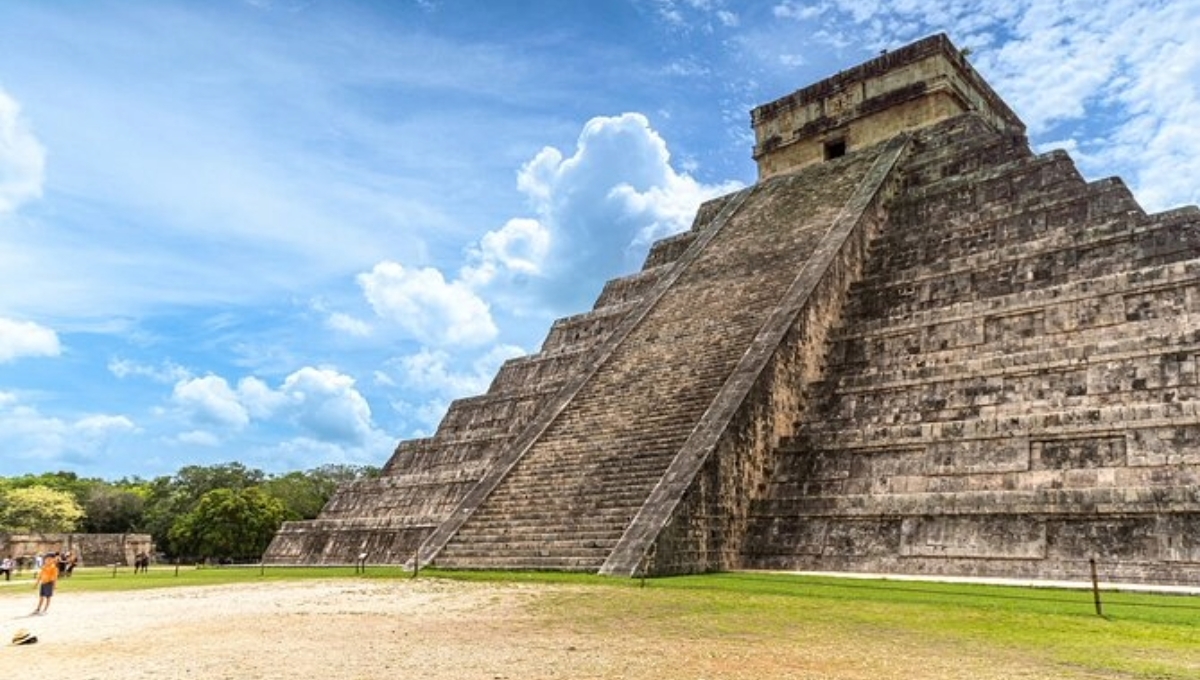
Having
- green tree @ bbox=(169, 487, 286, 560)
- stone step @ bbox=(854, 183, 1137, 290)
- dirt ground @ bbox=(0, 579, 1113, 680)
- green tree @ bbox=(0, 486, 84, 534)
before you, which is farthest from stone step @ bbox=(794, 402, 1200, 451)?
green tree @ bbox=(0, 486, 84, 534)

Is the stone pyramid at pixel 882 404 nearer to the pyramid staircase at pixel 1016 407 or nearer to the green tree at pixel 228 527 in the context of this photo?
the pyramid staircase at pixel 1016 407

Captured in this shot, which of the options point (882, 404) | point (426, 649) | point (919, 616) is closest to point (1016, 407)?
point (882, 404)

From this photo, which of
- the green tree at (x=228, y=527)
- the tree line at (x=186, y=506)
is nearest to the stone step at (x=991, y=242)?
the tree line at (x=186, y=506)

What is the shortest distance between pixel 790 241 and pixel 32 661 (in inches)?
575

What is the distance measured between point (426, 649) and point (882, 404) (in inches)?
339

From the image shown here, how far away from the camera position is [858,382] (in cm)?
1386

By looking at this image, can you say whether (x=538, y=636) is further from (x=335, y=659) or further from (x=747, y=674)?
(x=747, y=674)

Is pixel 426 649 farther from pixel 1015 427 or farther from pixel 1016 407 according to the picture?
pixel 1016 407

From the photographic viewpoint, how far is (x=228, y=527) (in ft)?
133

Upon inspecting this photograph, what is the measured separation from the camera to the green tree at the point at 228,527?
40312 millimetres

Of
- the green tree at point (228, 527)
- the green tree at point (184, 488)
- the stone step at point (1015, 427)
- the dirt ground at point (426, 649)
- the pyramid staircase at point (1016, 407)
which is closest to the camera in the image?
the dirt ground at point (426, 649)

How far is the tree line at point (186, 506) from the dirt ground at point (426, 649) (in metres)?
26.0

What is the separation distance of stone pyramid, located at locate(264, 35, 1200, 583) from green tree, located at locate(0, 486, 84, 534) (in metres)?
34.4

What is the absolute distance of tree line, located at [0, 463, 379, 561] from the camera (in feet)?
134
